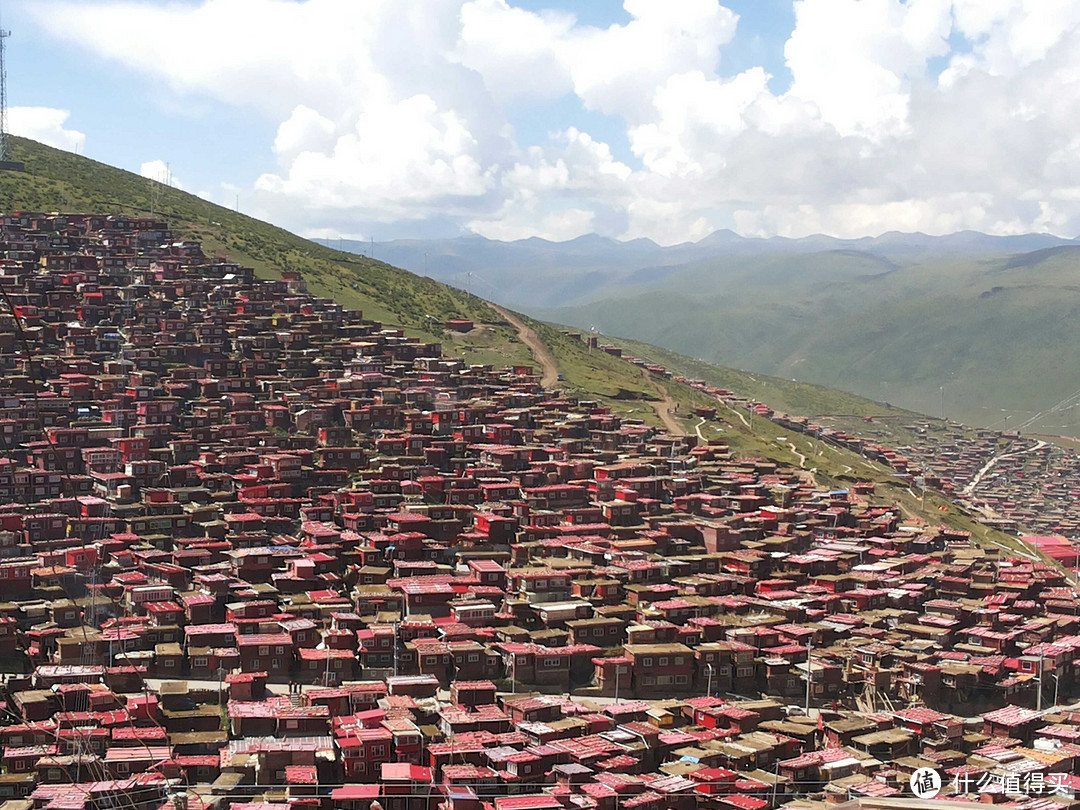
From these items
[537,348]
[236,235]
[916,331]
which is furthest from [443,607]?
[916,331]

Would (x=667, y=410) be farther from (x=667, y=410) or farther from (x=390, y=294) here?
(x=390, y=294)

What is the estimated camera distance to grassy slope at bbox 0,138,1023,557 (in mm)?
45594

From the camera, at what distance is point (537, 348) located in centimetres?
5309

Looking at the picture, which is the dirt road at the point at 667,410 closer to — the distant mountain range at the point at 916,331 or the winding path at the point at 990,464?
the winding path at the point at 990,464

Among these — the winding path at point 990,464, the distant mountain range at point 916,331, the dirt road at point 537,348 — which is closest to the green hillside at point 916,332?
the distant mountain range at point 916,331

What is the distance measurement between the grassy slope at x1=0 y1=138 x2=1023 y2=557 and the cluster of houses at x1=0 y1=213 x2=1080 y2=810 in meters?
3.94

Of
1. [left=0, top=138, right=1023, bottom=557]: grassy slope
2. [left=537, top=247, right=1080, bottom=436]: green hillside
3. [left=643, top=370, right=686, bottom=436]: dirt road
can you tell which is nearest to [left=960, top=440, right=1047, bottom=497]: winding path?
[left=0, top=138, right=1023, bottom=557]: grassy slope

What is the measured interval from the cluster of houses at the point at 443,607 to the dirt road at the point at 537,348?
5256 millimetres

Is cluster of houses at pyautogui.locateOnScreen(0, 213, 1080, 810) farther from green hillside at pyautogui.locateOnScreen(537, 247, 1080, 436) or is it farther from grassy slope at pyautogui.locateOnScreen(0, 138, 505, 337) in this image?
green hillside at pyautogui.locateOnScreen(537, 247, 1080, 436)

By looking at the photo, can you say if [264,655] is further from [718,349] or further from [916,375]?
[718,349]

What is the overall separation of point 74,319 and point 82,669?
23008 mm

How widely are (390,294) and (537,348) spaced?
6909 mm

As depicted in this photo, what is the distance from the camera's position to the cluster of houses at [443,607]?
18.8 meters

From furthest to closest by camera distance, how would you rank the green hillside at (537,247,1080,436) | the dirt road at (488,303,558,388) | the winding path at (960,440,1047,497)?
the green hillside at (537,247,1080,436), the winding path at (960,440,1047,497), the dirt road at (488,303,558,388)
